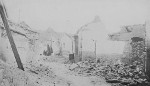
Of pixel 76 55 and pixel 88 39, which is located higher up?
pixel 88 39

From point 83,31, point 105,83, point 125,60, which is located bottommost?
point 105,83

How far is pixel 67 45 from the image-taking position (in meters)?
30.4

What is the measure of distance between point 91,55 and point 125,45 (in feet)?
17.8

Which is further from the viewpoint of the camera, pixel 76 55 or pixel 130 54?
pixel 76 55

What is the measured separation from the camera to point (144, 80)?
8.59m

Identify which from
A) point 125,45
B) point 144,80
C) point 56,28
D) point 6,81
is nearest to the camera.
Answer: point 6,81

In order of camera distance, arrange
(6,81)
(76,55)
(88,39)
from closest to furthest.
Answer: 1. (6,81)
2. (76,55)
3. (88,39)

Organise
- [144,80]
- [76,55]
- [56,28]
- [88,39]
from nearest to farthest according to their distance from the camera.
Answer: [144,80], [76,55], [88,39], [56,28]

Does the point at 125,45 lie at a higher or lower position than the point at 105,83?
higher

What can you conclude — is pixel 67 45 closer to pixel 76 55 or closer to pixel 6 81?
pixel 76 55

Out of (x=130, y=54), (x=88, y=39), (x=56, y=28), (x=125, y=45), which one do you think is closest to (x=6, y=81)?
(x=130, y=54)

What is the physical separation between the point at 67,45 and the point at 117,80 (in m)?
21.8

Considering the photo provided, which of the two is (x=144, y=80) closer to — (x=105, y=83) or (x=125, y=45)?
(x=105, y=83)

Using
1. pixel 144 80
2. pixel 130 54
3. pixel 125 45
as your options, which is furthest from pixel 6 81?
pixel 125 45
